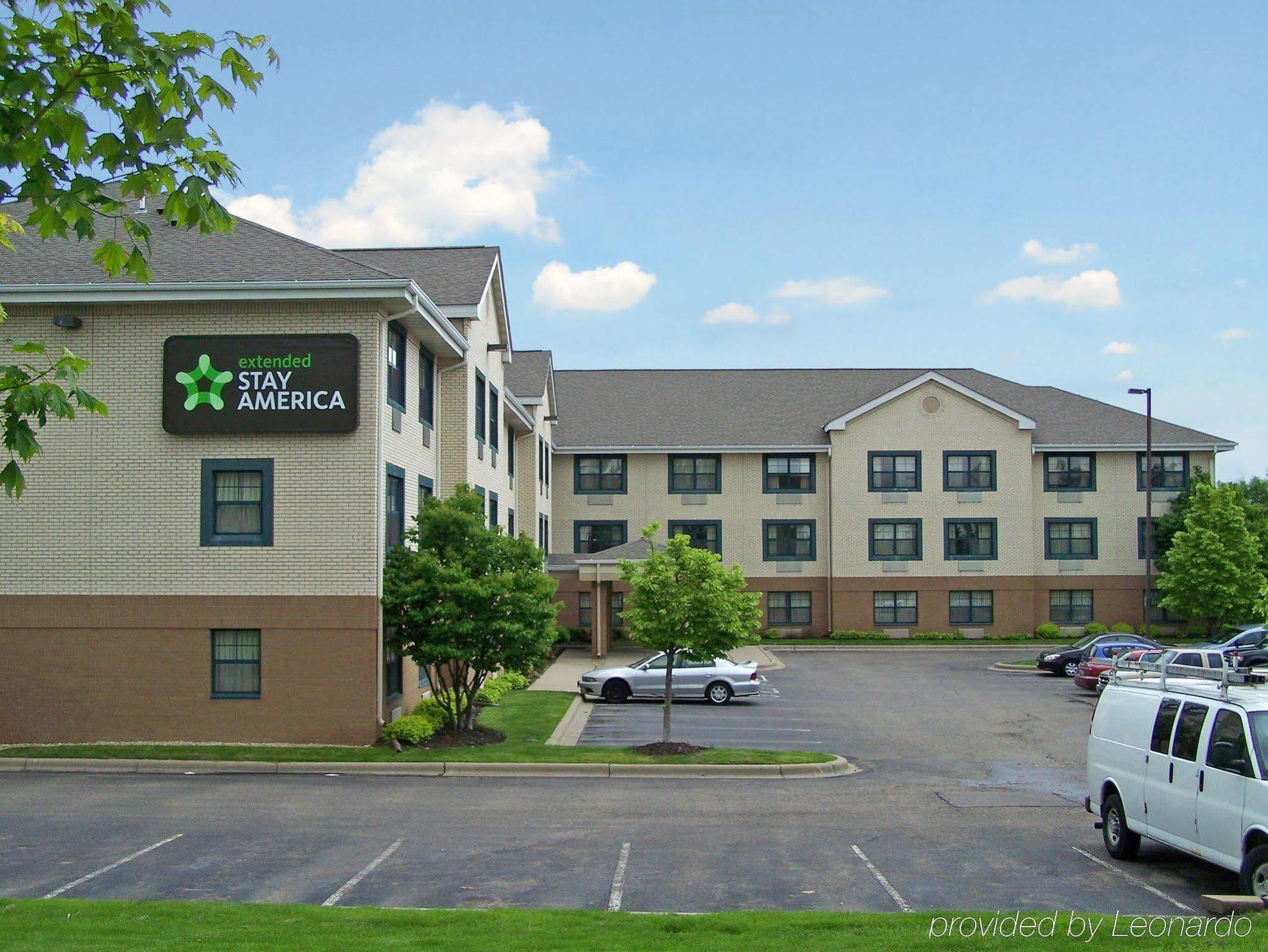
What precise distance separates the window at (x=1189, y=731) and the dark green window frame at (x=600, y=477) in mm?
39892

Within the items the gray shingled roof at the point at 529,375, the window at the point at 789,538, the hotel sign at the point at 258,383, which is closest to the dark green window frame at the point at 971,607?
the window at the point at 789,538

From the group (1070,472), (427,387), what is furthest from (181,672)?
(1070,472)

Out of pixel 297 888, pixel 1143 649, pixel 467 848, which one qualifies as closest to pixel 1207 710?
pixel 467 848

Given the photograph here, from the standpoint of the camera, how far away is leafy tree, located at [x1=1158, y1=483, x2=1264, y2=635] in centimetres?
4562

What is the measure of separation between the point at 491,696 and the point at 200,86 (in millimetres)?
22659

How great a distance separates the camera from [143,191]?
7.00m


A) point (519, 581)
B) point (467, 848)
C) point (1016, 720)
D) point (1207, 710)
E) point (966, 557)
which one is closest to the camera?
point (1207, 710)

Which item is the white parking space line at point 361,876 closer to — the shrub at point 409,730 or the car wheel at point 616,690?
the shrub at point 409,730

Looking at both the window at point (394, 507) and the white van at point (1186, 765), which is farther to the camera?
the window at point (394, 507)

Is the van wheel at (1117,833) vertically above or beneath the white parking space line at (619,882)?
above

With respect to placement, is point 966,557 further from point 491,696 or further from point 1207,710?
point 1207,710

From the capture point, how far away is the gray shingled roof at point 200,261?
2114 centimetres

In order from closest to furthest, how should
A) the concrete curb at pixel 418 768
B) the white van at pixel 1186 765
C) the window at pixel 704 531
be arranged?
the white van at pixel 1186 765 → the concrete curb at pixel 418 768 → the window at pixel 704 531

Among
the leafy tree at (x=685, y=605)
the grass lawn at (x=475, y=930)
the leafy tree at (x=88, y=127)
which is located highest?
the leafy tree at (x=88, y=127)
